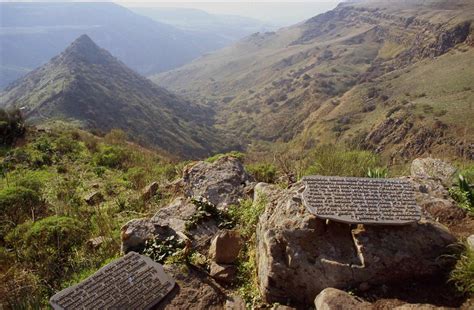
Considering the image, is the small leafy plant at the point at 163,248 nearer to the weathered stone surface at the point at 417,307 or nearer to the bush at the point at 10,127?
the weathered stone surface at the point at 417,307

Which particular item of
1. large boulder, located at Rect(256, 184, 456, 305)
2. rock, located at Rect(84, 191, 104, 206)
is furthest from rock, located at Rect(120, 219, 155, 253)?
rock, located at Rect(84, 191, 104, 206)

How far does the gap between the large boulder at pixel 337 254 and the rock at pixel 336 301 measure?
27 centimetres

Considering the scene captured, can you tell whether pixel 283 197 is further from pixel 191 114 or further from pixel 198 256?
pixel 191 114

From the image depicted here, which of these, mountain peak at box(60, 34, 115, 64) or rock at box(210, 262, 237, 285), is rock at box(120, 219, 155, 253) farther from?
mountain peak at box(60, 34, 115, 64)

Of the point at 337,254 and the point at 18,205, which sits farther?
the point at 18,205

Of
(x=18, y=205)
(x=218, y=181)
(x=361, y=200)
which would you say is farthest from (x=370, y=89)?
(x=361, y=200)

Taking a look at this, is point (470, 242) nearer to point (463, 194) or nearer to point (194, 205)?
point (463, 194)

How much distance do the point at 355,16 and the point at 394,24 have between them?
180 feet

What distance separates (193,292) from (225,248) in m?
0.75

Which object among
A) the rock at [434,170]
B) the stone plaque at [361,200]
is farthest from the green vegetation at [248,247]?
the rock at [434,170]

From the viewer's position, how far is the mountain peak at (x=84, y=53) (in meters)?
97.0

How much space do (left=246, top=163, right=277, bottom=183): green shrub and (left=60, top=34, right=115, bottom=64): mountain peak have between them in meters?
93.1

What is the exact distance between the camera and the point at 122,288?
14.8 ft

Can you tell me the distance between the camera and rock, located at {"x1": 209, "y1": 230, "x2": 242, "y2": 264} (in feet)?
17.1
